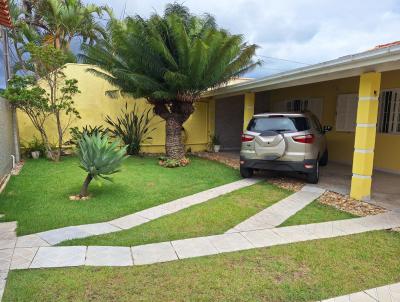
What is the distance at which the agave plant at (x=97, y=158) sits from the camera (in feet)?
19.6

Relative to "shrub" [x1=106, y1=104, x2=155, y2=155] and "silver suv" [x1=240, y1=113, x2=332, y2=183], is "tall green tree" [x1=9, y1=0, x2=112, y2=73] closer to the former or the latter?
"shrub" [x1=106, y1=104, x2=155, y2=155]

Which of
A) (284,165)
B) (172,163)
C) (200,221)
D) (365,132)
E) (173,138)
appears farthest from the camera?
(173,138)

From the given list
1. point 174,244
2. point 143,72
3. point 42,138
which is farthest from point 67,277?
point 42,138

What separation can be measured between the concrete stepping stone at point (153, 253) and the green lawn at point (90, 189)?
140cm

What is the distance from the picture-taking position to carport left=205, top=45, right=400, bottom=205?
5.72 metres

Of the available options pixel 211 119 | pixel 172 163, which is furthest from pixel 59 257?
pixel 211 119

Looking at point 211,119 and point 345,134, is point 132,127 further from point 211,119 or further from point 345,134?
point 345,134

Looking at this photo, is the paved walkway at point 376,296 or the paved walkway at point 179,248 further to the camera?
the paved walkway at point 179,248

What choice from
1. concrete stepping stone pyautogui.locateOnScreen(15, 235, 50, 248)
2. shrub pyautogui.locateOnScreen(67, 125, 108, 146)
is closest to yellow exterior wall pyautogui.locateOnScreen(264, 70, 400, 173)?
shrub pyautogui.locateOnScreen(67, 125, 108, 146)

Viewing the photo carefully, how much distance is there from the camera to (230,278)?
10.5ft

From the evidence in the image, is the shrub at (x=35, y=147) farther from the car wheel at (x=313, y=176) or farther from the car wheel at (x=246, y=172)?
the car wheel at (x=313, y=176)

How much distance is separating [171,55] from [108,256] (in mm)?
6974

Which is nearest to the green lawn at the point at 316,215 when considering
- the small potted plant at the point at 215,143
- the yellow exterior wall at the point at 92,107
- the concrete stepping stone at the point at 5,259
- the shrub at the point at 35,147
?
A: the concrete stepping stone at the point at 5,259

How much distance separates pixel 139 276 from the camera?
3195 mm
